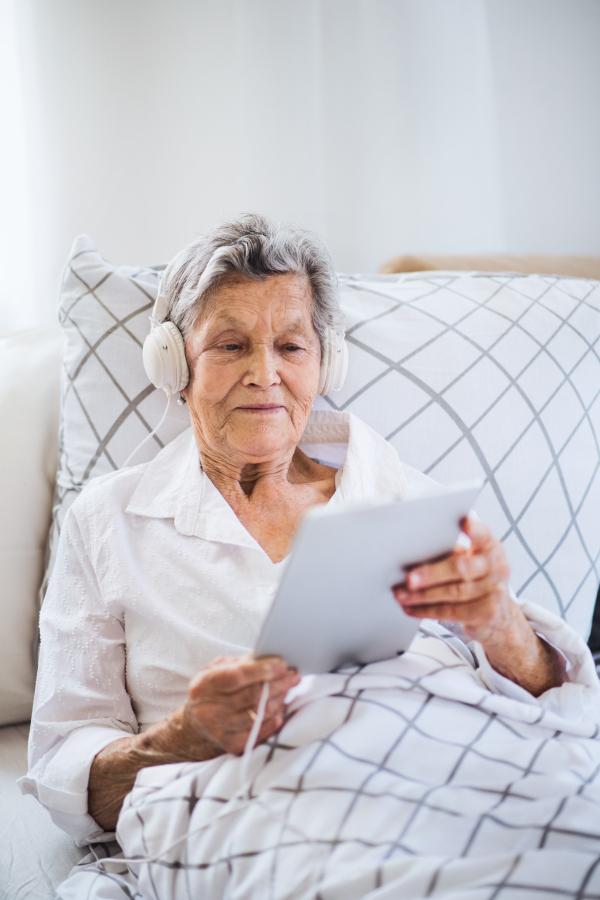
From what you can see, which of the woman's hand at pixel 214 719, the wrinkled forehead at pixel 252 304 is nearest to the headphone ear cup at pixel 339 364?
the wrinkled forehead at pixel 252 304

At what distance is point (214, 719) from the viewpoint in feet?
2.37

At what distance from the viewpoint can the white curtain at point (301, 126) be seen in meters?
1.68

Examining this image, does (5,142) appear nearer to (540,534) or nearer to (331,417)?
(331,417)

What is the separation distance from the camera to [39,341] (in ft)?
4.44

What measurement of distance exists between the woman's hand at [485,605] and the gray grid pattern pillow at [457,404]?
0.91 feet

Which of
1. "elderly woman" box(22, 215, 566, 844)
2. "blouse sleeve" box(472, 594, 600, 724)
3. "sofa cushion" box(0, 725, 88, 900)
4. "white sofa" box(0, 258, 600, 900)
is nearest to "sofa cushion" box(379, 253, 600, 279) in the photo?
"white sofa" box(0, 258, 600, 900)

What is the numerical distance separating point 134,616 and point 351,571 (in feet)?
1.49

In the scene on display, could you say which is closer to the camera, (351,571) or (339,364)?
(351,571)

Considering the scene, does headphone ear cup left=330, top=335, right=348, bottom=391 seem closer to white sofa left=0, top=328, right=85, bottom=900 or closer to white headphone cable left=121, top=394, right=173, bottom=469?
white headphone cable left=121, top=394, right=173, bottom=469

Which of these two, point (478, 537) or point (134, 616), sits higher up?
point (478, 537)

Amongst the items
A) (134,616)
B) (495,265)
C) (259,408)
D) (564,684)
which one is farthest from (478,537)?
(495,265)

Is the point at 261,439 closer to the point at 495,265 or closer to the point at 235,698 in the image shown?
the point at 235,698

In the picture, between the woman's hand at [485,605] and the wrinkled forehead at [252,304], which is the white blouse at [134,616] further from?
the wrinkled forehead at [252,304]

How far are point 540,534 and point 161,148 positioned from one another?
1355mm
